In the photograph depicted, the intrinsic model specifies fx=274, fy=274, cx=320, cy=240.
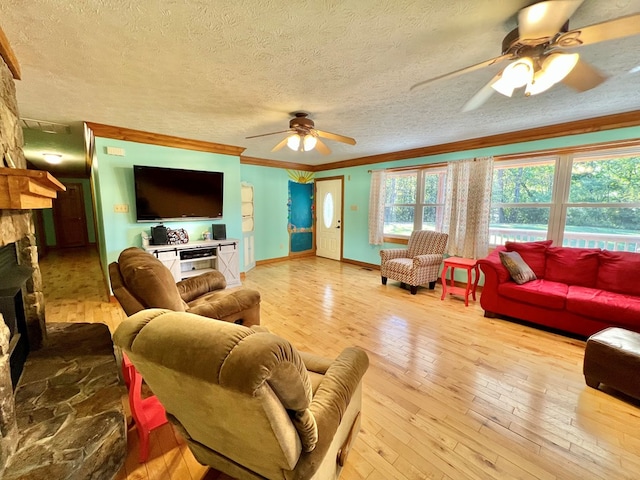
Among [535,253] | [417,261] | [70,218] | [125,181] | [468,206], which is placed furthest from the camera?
[70,218]

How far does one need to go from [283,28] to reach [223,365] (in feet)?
5.57

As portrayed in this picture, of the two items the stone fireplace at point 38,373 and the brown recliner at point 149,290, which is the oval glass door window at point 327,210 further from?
the stone fireplace at point 38,373

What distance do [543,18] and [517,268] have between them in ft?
8.49

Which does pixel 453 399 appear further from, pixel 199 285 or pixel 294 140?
pixel 294 140

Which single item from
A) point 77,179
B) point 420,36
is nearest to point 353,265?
point 420,36

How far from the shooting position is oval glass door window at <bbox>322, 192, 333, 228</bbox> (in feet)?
21.6

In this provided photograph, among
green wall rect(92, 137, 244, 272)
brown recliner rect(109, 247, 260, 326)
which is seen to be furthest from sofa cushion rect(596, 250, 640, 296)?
green wall rect(92, 137, 244, 272)

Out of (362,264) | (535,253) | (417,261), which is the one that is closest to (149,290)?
(417,261)

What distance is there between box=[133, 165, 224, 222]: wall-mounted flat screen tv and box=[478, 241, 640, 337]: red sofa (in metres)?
3.91

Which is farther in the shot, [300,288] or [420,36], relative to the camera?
[300,288]

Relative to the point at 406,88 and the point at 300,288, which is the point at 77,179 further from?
the point at 406,88

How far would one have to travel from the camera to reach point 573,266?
120 inches

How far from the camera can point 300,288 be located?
4.36 m

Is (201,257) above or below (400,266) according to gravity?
above
